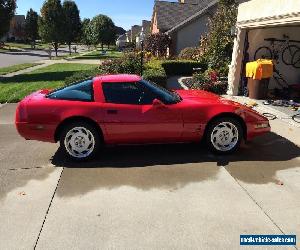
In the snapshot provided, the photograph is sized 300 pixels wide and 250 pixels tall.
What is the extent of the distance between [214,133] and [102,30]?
56273 mm

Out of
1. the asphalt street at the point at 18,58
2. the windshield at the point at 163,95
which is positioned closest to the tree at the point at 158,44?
the asphalt street at the point at 18,58

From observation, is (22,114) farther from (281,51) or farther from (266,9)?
(281,51)

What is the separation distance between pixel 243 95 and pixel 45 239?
393 inches

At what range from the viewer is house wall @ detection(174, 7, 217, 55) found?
1192 inches

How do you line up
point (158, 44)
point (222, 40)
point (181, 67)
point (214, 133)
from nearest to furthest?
point (214, 133)
point (222, 40)
point (181, 67)
point (158, 44)

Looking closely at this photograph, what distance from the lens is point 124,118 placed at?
5902mm

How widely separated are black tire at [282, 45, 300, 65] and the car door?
25.7ft

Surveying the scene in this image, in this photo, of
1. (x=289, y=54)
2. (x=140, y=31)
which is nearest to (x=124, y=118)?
(x=289, y=54)

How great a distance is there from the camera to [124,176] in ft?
17.8

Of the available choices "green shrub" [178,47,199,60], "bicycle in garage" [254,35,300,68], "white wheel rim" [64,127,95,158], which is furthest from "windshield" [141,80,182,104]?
"green shrub" [178,47,199,60]

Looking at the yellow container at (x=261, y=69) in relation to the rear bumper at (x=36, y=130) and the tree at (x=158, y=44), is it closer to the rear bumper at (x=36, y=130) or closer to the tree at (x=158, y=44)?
the rear bumper at (x=36, y=130)

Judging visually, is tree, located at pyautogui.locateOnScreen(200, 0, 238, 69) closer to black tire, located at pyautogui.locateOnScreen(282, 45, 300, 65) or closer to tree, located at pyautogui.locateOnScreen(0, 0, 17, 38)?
black tire, located at pyautogui.locateOnScreen(282, 45, 300, 65)

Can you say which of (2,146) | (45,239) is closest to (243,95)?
(2,146)

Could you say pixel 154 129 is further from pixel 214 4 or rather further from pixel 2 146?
pixel 214 4
